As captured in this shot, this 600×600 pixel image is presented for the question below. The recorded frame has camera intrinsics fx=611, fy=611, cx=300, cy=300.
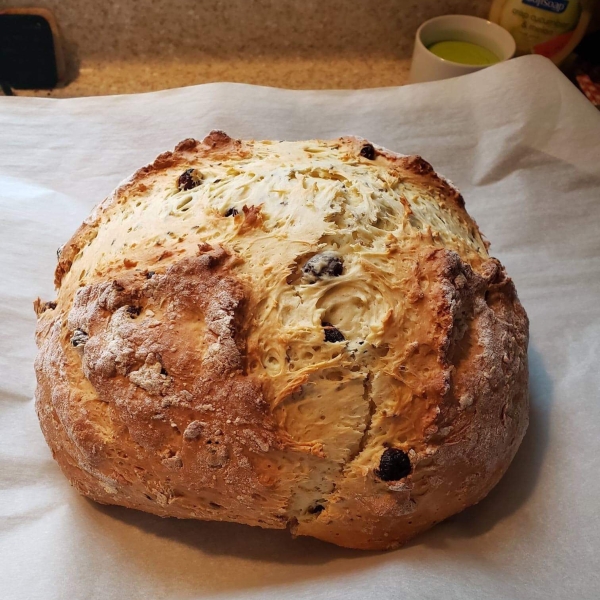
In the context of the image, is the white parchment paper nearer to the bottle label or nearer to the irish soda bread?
the irish soda bread

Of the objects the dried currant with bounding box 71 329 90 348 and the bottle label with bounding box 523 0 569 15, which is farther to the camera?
the bottle label with bounding box 523 0 569 15

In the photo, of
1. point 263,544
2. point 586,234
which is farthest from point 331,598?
point 586,234

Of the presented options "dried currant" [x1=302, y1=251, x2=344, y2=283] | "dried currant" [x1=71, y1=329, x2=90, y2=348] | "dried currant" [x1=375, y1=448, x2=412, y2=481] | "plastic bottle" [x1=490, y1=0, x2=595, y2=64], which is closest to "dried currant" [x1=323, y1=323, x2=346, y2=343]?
"dried currant" [x1=302, y1=251, x2=344, y2=283]

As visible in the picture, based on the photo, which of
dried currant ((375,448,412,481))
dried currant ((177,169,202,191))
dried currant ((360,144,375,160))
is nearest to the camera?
dried currant ((375,448,412,481))

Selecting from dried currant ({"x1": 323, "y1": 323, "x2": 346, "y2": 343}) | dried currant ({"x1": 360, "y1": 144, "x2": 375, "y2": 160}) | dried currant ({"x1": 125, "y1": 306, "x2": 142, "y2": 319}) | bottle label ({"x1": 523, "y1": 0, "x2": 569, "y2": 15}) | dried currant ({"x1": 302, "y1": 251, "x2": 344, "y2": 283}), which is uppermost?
bottle label ({"x1": 523, "y1": 0, "x2": 569, "y2": 15})

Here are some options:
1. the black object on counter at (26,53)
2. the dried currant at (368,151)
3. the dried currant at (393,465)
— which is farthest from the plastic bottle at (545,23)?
the dried currant at (393,465)

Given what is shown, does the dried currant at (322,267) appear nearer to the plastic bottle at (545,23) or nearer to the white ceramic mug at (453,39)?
the white ceramic mug at (453,39)
